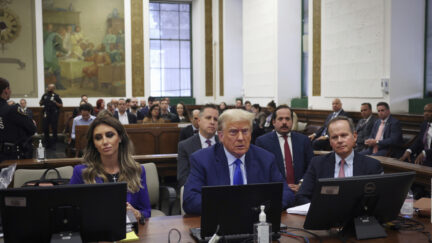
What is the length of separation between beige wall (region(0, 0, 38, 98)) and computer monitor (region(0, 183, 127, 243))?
14915 mm

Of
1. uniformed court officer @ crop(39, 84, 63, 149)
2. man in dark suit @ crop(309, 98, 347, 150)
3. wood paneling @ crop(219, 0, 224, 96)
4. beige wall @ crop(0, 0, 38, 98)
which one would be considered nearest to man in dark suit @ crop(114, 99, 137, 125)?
uniformed court officer @ crop(39, 84, 63, 149)

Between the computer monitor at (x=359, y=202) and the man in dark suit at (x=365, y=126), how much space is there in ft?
20.3

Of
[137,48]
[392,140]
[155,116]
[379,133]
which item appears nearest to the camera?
[392,140]

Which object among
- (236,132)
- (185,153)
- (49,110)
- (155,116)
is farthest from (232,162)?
(49,110)

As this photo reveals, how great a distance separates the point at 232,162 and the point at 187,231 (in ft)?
2.19

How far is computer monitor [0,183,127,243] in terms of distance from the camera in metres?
2.17

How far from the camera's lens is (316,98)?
12.0 m

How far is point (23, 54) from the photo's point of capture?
52.6ft

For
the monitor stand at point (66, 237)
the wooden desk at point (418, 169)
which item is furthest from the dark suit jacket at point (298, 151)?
the monitor stand at point (66, 237)

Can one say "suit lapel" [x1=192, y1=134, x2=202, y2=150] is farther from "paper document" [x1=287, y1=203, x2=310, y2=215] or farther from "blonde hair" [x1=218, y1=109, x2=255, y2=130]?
Result: "paper document" [x1=287, y1=203, x2=310, y2=215]

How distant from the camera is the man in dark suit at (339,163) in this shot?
11.4 feet

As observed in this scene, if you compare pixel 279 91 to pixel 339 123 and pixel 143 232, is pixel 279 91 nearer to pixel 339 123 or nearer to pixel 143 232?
pixel 339 123

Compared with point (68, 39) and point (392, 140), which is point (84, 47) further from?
point (392, 140)

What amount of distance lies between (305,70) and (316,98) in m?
2.14
